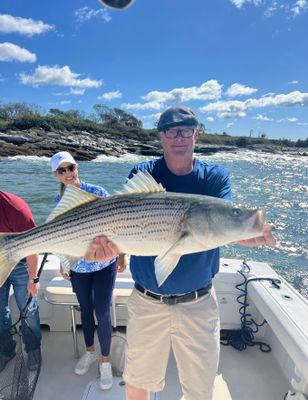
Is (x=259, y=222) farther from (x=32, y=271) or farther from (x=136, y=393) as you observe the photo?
(x=32, y=271)

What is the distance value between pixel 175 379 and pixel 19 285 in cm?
205

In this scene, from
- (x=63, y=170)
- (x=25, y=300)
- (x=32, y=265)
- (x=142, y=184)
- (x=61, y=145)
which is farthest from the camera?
(x=61, y=145)

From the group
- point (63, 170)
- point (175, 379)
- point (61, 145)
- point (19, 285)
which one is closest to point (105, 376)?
point (175, 379)

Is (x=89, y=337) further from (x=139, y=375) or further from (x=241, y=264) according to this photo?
(x=241, y=264)

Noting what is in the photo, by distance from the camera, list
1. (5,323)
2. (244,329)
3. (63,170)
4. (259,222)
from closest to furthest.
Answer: (259,222) < (63,170) < (5,323) < (244,329)

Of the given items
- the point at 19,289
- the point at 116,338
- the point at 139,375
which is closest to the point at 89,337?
the point at 116,338

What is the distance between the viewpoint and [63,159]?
3.79 metres

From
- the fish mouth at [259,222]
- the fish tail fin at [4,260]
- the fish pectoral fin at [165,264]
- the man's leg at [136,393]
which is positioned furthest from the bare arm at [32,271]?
the fish mouth at [259,222]

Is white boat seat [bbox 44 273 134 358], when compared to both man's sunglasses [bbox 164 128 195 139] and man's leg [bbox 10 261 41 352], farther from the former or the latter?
man's sunglasses [bbox 164 128 195 139]

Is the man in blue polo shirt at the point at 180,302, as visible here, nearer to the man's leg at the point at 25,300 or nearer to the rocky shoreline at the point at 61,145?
the man's leg at the point at 25,300

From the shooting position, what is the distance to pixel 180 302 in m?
2.79

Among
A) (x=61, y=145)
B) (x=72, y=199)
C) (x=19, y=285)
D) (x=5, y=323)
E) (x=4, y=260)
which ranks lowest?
(x=61, y=145)

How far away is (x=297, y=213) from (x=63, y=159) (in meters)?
15.9

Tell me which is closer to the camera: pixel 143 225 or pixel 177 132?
pixel 143 225
